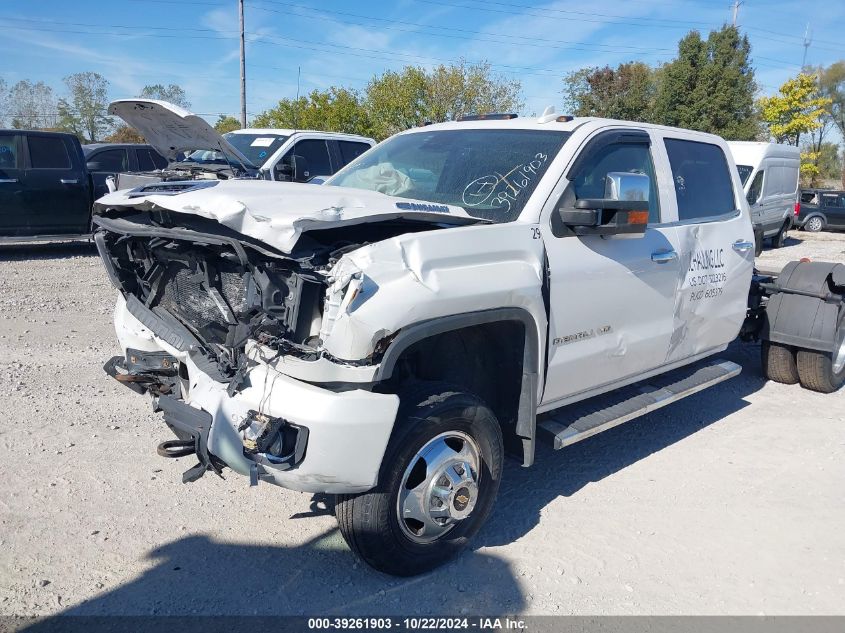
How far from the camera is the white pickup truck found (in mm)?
2861

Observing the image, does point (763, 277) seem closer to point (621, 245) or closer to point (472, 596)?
point (621, 245)

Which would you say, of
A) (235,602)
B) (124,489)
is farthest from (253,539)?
(124,489)

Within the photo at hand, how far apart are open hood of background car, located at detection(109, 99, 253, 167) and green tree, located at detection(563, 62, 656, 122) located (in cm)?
3275

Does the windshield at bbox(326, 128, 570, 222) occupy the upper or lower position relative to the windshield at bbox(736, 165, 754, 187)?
lower

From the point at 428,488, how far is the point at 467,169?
1918 mm

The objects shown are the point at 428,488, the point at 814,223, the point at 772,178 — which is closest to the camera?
the point at 428,488

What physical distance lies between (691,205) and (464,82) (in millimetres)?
27675

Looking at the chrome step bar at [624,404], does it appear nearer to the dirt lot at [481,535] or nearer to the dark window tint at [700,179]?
the dirt lot at [481,535]

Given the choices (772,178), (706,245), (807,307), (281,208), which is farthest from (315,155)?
(772,178)

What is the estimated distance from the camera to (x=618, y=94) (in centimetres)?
3659

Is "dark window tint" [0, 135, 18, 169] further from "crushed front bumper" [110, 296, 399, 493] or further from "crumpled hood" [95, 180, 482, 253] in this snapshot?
"crushed front bumper" [110, 296, 399, 493]

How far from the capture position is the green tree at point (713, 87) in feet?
110

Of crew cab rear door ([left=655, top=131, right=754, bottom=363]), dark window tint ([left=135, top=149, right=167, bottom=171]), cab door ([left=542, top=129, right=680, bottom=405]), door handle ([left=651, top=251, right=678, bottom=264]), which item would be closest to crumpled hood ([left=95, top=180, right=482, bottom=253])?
cab door ([left=542, top=129, right=680, bottom=405])

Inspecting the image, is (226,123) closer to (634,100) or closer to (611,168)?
(634,100)
